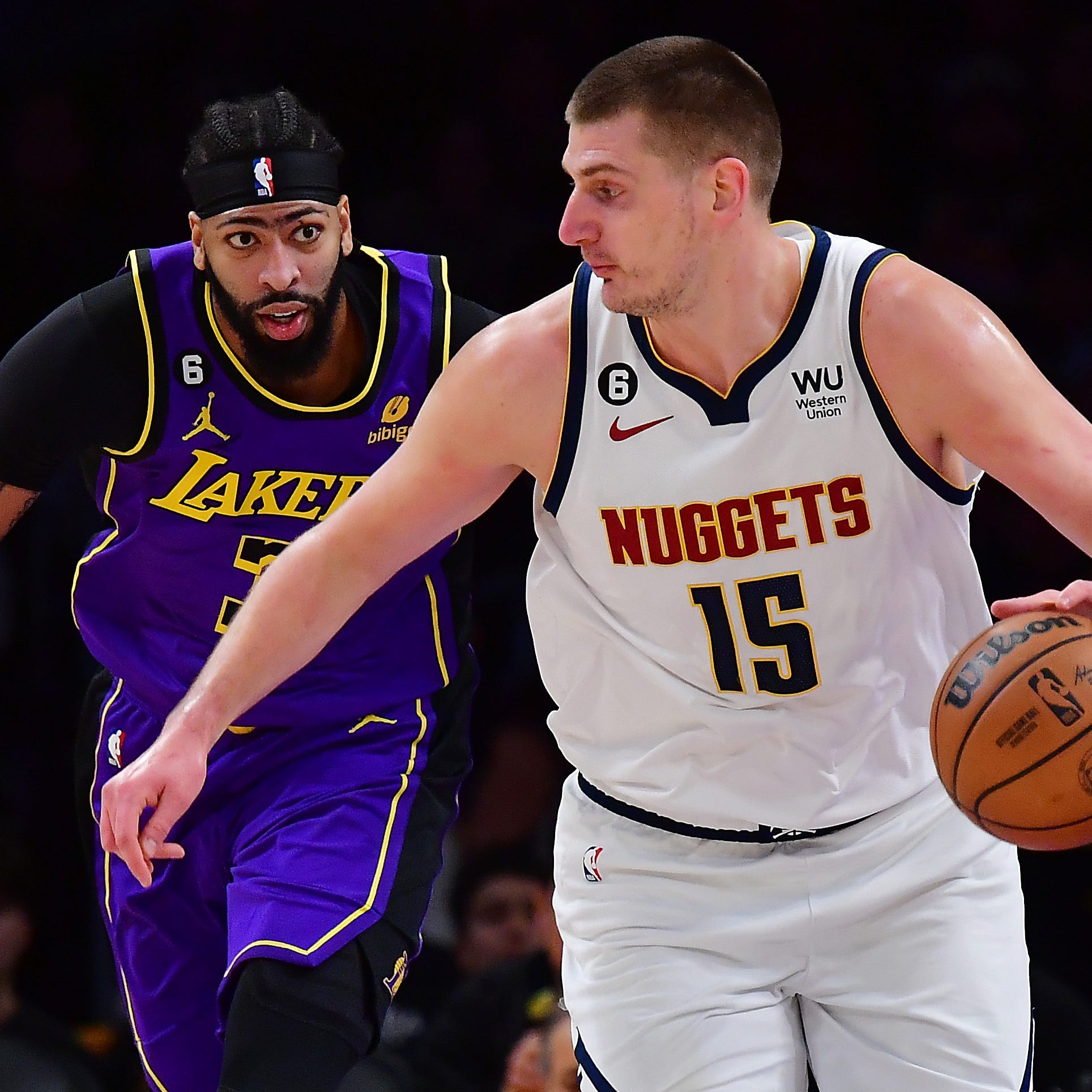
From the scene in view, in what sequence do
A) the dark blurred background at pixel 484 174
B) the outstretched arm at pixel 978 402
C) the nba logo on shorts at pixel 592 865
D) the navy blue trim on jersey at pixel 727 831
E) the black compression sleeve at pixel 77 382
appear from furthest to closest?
the dark blurred background at pixel 484 174 → the black compression sleeve at pixel 77 382 → the nba logo on shorts at pixel 592 865 → the navy blue trim on jersey at pixel 727 831 → the outstretched arm at pixel 978 402

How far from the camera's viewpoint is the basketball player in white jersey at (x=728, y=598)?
3045 mm

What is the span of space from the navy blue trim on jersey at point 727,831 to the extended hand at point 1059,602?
1.68 ft

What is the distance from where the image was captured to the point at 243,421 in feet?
13.2

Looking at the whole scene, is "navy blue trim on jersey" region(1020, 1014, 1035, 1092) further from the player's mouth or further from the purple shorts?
the player's mouth

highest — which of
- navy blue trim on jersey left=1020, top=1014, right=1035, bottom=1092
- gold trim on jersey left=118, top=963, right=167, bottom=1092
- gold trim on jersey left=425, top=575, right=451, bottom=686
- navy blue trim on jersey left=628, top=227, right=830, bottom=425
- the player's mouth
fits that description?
the player's mouth

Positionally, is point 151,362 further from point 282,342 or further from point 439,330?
point 439,330

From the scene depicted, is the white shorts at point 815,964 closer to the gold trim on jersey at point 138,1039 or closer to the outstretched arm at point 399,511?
the outstretched arm at point 399,511

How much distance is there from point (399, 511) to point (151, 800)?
669 mm

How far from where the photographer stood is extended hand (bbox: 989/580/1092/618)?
288 centimetres

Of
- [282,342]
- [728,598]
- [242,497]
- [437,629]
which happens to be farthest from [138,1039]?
[728,598]

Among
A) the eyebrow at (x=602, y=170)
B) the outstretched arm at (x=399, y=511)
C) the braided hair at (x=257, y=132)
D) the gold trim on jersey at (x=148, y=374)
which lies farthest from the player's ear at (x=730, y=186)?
the gold trim on jersey at (x=148, y=374)

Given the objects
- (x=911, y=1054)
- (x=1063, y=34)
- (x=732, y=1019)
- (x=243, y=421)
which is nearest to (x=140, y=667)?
(x=243, y=421)

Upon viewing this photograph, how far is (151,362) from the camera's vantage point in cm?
398

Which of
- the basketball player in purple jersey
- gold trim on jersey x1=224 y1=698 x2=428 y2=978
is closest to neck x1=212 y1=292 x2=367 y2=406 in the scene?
the basketball player in purple jersey
